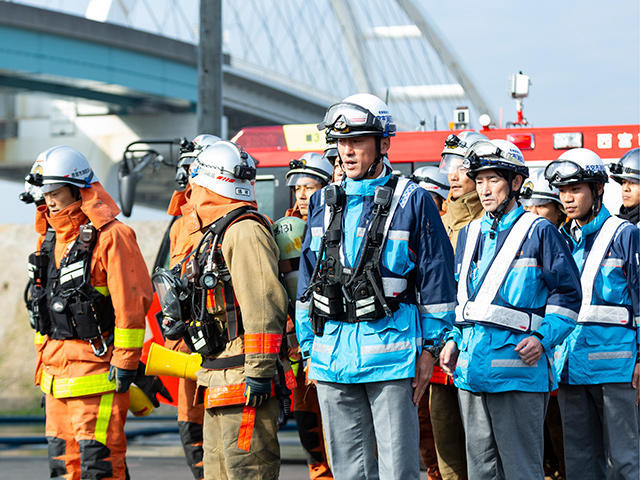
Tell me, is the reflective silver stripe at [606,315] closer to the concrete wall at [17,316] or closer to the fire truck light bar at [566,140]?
the fire truck light bar at [566,140]

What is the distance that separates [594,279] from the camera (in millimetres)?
5523

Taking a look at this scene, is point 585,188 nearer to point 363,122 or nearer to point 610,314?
point 610,314

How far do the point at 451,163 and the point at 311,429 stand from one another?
6.83ft

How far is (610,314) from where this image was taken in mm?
5469

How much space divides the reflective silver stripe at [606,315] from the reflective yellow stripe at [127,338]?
2.58m

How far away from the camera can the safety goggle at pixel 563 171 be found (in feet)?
18.1

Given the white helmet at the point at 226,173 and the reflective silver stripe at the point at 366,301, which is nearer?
the reflective silver stripe at the point at 366,301

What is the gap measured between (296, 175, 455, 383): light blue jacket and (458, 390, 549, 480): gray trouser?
2.40 feet

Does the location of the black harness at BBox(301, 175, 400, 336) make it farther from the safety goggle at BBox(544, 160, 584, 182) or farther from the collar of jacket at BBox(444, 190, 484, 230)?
the collar of jacket at BBox(444, 190, 484, 230)

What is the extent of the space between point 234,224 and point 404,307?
1037mm

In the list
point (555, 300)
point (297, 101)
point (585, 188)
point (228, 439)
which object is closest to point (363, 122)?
point (555, 300)

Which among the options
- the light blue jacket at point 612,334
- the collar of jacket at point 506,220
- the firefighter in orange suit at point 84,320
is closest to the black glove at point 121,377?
the firefighter in orange suit at point 84,320

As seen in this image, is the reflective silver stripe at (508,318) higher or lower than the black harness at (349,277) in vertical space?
lower

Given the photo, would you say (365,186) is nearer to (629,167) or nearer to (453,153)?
(453,153)
